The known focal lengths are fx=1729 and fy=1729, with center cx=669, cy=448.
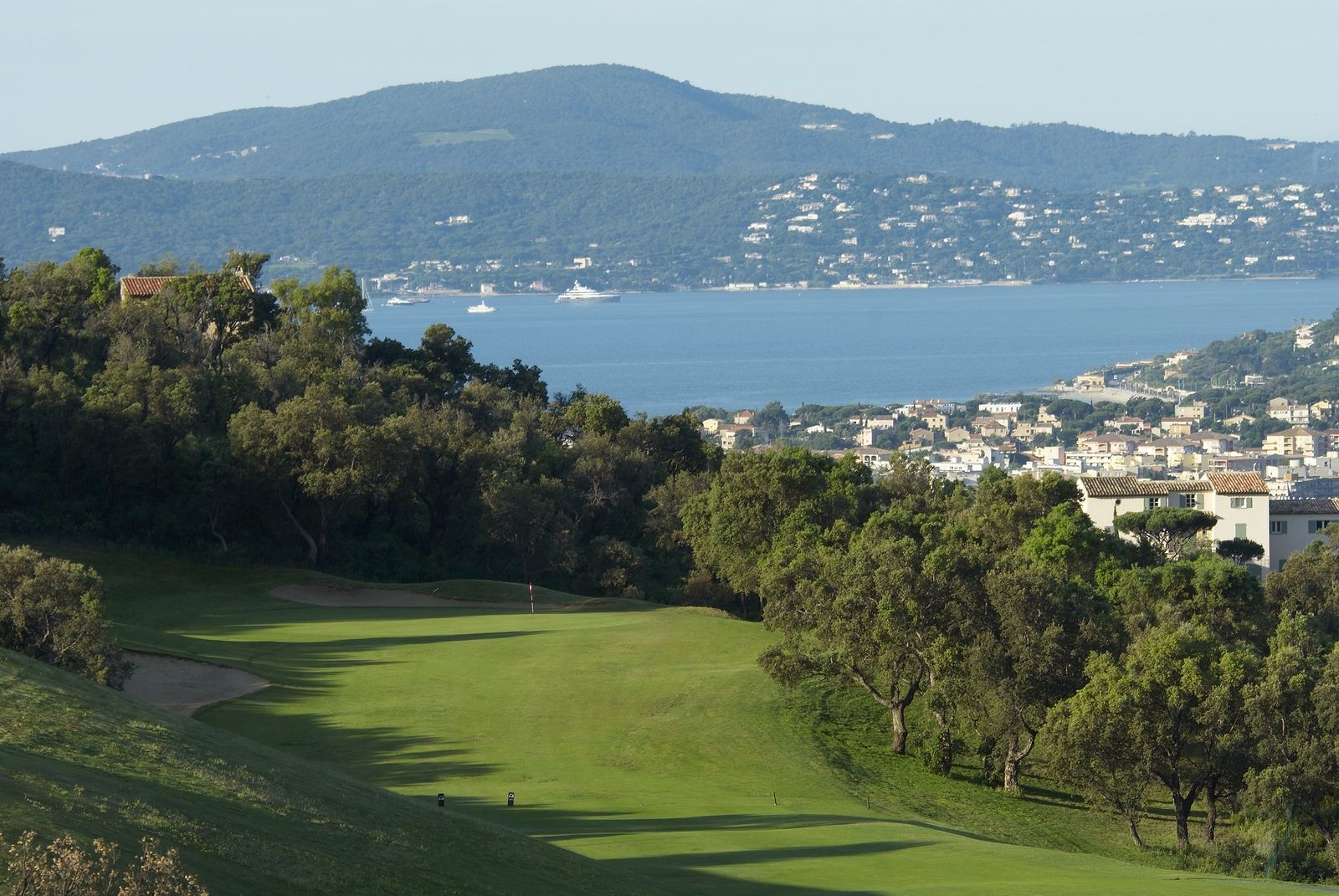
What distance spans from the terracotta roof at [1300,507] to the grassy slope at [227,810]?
5480cm

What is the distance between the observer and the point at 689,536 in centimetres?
5125

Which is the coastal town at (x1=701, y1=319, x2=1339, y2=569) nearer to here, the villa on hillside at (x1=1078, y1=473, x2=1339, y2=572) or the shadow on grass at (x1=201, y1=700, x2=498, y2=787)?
the villa on hillside at (x1=1078, y1=473, x2=1339, y2=572)

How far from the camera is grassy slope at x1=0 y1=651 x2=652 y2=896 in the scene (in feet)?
44.3

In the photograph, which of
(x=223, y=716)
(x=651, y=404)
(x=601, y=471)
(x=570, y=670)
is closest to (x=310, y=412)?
(x=601, y=471)

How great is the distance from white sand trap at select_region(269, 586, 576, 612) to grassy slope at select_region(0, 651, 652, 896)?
2410cm

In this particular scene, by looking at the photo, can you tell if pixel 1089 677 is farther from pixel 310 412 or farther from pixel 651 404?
pixel 651 404

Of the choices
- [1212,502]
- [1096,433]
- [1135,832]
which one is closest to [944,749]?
[1135,832]

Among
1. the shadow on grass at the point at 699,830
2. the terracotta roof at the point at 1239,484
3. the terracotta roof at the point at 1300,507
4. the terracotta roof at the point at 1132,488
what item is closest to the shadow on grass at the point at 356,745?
the shadow on grass at the point at 699,830

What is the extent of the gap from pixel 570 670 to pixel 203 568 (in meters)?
16.6

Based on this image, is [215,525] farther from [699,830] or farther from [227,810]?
[227,810]

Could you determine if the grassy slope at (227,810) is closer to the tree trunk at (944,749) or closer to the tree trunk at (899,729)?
the tree trunk at (944,749)

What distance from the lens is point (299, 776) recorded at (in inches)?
735

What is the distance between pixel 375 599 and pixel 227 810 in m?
30.0

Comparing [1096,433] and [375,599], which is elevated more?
[1096,433]
